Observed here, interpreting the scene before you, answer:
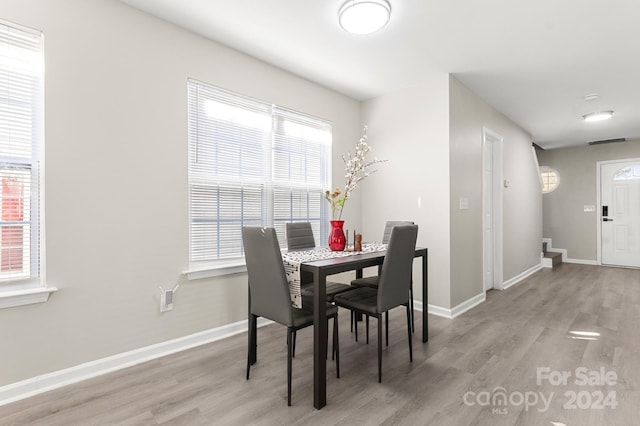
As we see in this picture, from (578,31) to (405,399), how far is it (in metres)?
3.14

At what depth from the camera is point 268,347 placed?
9.01 feet

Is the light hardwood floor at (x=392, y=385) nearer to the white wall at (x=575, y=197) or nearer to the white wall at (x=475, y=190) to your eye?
the white wall at (x=475, y=190)

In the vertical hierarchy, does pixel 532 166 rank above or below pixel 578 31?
below

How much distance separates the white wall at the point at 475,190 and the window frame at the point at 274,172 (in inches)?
58.7

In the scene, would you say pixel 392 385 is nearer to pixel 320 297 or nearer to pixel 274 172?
pixel 320 297

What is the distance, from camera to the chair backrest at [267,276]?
198cm

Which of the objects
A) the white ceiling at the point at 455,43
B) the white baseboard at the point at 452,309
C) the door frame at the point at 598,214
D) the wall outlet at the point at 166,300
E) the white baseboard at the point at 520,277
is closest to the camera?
the white ceiling at the point at 455,43

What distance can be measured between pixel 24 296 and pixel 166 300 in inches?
34.0

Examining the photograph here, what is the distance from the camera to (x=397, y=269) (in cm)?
234

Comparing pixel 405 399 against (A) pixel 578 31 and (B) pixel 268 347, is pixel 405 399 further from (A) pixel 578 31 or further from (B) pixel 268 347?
(A) pixel 578 31

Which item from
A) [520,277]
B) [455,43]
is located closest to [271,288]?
[455,43]

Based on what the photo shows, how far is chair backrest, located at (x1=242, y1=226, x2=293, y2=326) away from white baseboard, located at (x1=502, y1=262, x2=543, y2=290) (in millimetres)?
4076

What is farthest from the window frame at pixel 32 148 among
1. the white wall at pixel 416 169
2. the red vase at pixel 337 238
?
the white wall at pixel 416 169

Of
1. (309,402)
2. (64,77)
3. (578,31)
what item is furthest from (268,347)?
(578,31)
